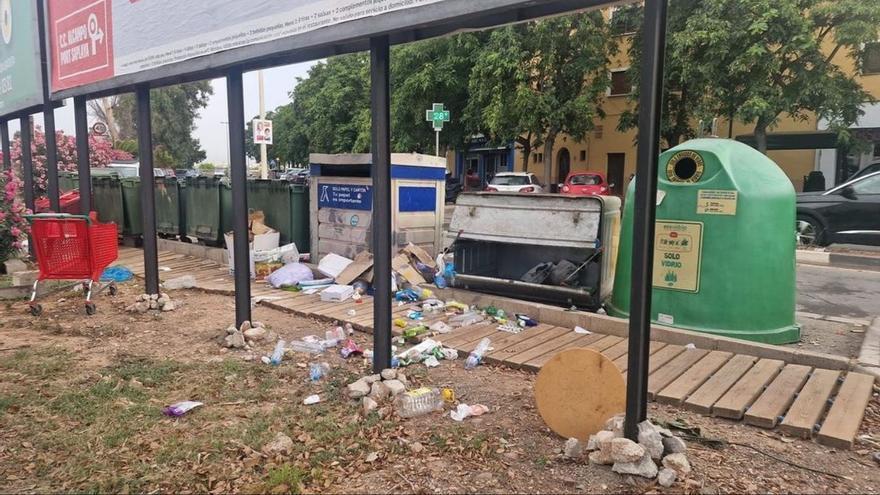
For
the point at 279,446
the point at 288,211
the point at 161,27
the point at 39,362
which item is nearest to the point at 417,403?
the point at 279,446

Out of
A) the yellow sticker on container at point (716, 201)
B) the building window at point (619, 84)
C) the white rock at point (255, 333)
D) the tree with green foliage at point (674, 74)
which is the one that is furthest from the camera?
the building window at point (619, 84)

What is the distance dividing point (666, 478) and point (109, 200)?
11966 mm

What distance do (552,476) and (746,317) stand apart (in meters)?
2.92

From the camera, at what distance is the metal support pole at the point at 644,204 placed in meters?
2.54

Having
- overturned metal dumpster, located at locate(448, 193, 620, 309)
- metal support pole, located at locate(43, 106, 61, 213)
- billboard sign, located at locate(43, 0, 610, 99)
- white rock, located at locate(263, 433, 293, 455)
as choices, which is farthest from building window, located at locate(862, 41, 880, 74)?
white rock, located at locate(263, 433, 293, 455)

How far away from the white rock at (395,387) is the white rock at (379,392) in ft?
0.07

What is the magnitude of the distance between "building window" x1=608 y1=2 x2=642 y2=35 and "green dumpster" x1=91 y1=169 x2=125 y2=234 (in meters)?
16.4

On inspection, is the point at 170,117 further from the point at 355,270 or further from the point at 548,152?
the point at 355,270

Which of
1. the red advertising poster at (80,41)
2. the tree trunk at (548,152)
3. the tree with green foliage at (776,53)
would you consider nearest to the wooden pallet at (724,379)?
the red advertising poster at (80,41)

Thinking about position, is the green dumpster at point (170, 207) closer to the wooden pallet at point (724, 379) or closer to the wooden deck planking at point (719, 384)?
the wooden pallet at point (724, 379)

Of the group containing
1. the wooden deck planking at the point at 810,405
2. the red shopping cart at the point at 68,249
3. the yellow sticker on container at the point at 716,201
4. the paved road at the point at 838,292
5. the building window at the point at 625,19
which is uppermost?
the building window at the point at 625,19

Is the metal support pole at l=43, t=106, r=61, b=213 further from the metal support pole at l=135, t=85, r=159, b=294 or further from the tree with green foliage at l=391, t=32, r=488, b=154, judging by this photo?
the tree with green foliage at l=391, t=32, r=488, b=154

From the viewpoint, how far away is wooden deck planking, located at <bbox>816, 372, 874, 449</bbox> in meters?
3.07

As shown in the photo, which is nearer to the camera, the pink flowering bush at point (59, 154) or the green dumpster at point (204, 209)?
the green dumpster at point (204, 209)
